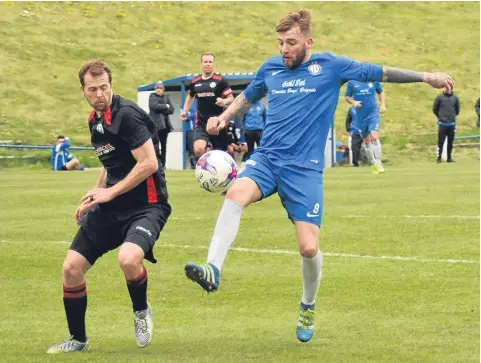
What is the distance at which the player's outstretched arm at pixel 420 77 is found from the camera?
8531mm

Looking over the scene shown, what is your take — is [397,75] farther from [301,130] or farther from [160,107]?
[160,107]

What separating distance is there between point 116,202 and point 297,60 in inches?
70.8

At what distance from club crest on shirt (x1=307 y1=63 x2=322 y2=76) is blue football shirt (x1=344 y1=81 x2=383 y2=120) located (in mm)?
17218

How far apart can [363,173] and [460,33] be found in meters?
34.3

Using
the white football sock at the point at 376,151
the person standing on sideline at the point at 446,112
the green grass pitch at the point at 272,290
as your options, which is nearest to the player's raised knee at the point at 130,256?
the green grass pitch at the point at 272,290

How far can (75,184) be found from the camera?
24203 millimetres

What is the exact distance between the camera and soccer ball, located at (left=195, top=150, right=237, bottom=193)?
928 centimetres

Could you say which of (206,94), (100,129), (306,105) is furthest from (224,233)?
(206,94)

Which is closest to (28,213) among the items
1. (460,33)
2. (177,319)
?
(177,319)

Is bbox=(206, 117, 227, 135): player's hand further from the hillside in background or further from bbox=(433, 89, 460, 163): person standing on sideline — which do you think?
the hillside in background

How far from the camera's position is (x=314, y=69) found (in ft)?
29.0

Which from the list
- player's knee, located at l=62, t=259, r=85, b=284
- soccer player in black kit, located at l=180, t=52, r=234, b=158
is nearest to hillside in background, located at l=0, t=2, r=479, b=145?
soccer player in black kit, located at l=180, t=52, r=234, b=158

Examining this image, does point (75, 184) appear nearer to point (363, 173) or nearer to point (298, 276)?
point (363, 173)

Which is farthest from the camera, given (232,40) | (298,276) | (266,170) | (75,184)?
(232,40)
